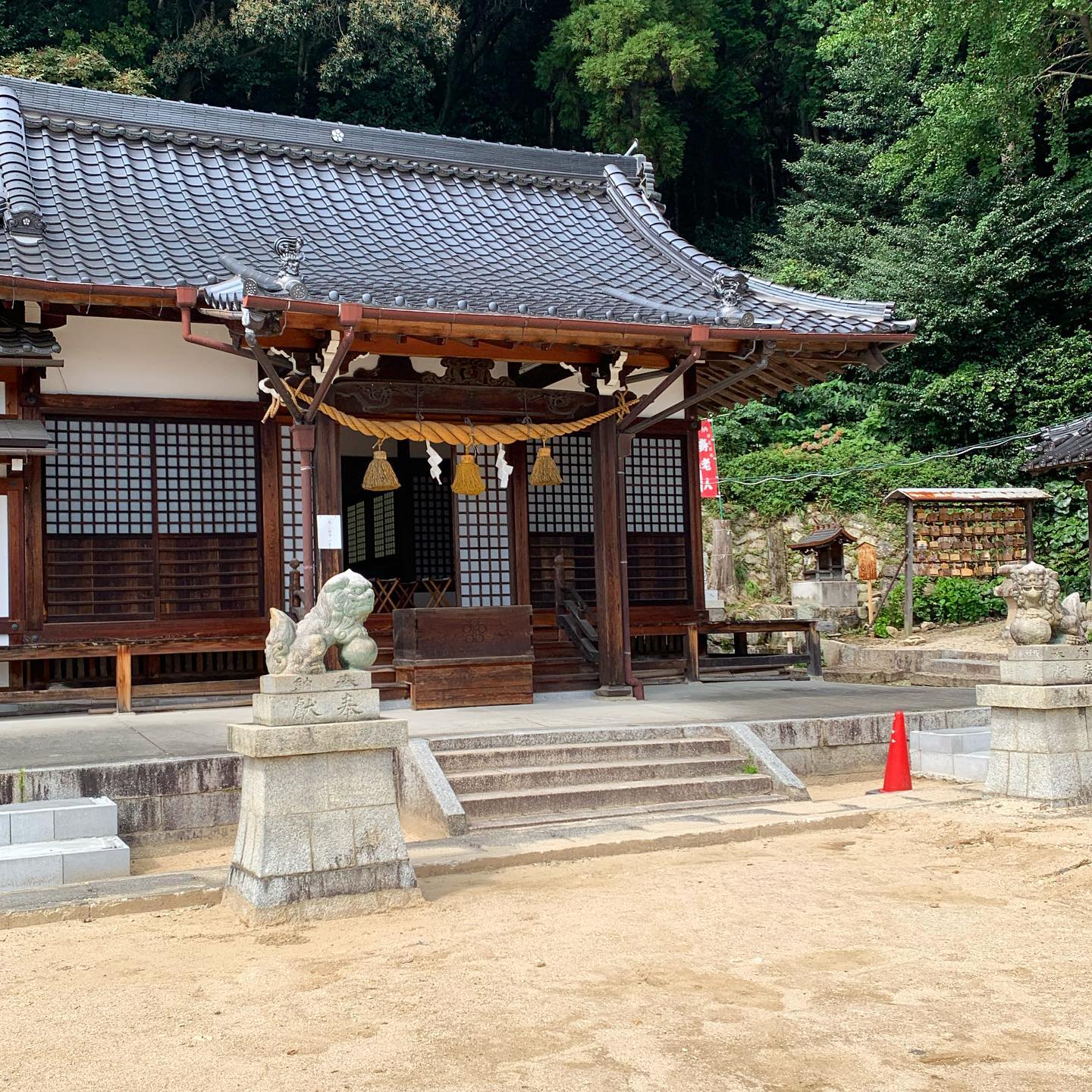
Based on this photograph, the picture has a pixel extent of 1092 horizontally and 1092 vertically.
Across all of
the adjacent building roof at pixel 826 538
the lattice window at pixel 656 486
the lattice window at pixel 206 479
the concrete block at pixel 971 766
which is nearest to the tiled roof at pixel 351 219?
the lattice window at pixel 206 479

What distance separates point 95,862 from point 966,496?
18.0 m

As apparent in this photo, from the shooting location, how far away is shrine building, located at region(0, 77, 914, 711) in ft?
36.6

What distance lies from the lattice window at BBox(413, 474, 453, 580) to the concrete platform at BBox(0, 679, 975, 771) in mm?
5252

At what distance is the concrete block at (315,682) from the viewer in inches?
255

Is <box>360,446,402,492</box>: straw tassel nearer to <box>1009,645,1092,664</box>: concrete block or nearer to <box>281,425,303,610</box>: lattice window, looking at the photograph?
<box>281,425,303,610</box>: lattice window

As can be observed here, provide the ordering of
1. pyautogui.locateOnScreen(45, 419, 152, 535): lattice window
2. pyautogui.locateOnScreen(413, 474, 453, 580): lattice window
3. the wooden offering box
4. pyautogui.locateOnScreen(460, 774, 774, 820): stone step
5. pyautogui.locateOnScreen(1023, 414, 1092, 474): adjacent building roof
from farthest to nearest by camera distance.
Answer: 1. pyautogui.locateOnScreen(1023, 414, 1092, 474): adjacent building roof
2. pyautogui.locateOnScreen(413, 474, 453, 580): lattice window
3. the wooden offering box
4. pyautogui.locateOnScreen(45, 419, 152, 535): lattice window
5. pyautogui.locateOnScreen(460, 774, 774, 820): stone step

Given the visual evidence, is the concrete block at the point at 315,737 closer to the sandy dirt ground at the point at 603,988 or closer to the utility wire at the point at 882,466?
the sandy dirt ground at the point at 603,988

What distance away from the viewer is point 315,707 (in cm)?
649

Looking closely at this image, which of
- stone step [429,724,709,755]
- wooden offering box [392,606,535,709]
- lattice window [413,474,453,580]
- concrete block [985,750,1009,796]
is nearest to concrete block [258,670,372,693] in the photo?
stone step [429,724,709,755]

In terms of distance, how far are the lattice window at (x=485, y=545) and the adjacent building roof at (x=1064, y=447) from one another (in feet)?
33.9

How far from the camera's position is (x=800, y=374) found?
14555mm

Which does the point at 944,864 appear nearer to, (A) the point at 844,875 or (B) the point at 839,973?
(A) the point at 844,875

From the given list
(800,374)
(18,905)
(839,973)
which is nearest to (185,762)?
(18,905)

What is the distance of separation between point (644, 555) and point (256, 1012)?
1053 cm
